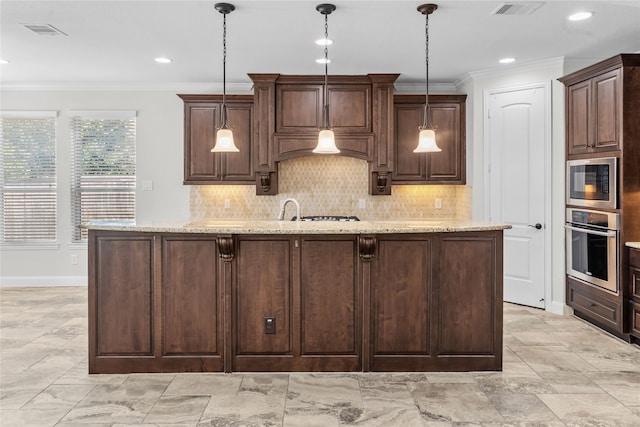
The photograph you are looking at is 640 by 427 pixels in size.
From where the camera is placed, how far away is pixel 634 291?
4043 millimetres

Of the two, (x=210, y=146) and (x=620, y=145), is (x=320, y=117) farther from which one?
(x=620, y=145)

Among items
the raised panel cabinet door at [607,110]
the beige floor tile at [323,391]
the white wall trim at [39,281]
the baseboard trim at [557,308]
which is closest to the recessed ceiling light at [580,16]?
the raised panel cabinet door at [607,110]

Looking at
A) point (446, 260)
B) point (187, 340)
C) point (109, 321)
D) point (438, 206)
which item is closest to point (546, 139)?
point (438, 206)

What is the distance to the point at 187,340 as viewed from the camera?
3.38 m

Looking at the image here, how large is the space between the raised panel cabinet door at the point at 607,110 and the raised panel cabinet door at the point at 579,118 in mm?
98

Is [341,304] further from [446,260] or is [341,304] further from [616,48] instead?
[616,48]

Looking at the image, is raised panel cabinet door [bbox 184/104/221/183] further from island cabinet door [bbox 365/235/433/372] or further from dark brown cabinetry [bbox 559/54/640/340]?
dark brown cabinetry [bbox 559/54/640/340]

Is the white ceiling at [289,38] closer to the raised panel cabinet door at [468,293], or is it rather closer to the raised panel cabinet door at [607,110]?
the raised panel cabinet door at [607,110]

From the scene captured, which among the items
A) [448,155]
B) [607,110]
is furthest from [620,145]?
[448,155]

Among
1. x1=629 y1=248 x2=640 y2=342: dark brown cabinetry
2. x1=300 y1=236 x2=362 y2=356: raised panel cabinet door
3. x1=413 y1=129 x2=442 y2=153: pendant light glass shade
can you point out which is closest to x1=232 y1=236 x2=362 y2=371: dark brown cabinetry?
x1=300 y1=236 x2=362 y2=356: raised panel cabinet door

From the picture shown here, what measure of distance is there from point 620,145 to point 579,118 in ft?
2.16

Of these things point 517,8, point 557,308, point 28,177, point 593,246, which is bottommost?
point 557,308

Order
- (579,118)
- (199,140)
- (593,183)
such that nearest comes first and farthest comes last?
(593,183) → (579,118) → (199,140)

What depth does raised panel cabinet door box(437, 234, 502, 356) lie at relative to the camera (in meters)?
3.39
